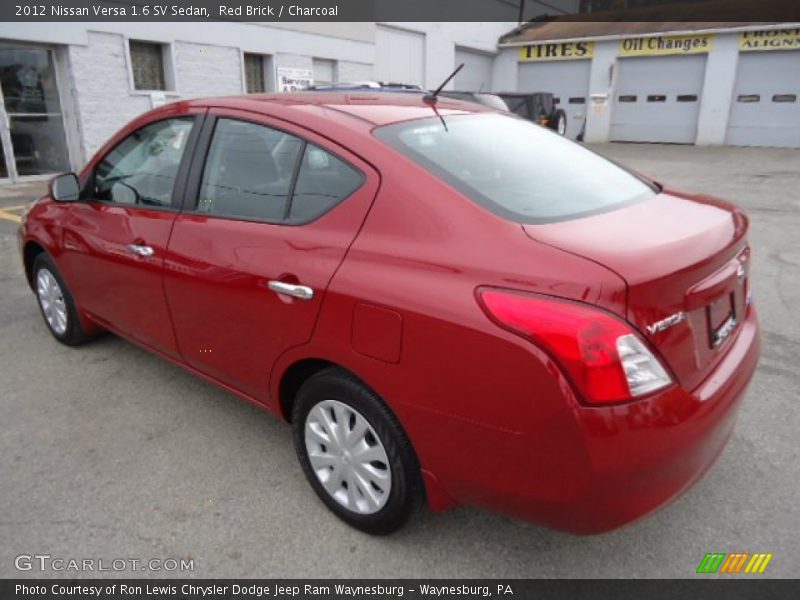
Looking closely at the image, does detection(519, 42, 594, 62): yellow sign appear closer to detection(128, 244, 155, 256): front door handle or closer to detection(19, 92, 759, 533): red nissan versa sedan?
detection(19, 92, 759, 533): red nissan versa sedan

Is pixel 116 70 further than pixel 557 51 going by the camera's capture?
No

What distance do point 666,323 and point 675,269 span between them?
0.17 meters

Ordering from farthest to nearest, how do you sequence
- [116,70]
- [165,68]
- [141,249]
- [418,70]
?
[418,70] → [165,68] → [116,70] → [141,249]

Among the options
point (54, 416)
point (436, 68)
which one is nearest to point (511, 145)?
point (54, 416)

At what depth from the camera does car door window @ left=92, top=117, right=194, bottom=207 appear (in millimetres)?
2975

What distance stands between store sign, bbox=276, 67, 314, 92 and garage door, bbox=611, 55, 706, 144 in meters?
12.1

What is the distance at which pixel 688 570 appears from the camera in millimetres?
2197

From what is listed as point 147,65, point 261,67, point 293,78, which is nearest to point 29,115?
point 147,65

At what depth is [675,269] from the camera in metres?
1.82

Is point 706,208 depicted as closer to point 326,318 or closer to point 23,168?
point 326,318

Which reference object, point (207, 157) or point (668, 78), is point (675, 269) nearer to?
point (207, 157)

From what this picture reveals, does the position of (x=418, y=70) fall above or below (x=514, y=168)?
above

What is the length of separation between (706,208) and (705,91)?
68.0 feet

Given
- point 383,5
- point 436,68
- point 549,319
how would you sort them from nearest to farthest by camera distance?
point 549,319 → point 383,5 → point 436,68
